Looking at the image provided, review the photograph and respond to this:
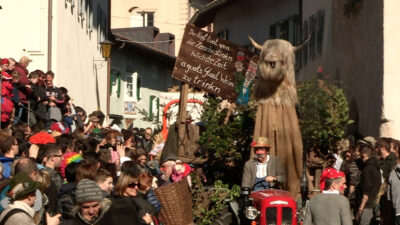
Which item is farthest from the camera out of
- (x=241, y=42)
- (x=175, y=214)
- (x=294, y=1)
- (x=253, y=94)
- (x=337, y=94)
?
(x=241, y=42)

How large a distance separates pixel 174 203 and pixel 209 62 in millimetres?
4320

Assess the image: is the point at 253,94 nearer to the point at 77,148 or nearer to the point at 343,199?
the point at 77,148

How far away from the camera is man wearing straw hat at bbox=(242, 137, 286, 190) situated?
63.0 ft

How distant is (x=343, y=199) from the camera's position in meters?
16.6

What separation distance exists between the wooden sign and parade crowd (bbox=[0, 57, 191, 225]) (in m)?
1.66

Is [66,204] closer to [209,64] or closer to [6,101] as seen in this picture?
[209,64]

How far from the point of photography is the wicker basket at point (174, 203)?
1895 centimetres

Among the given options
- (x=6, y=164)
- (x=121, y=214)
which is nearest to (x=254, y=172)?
(x=6, y=164)

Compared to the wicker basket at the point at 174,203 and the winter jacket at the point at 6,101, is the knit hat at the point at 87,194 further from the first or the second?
the winter jacket at the point at 6,101

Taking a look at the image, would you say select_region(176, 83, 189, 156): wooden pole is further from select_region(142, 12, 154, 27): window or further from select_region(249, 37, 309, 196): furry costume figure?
select_region(142, 12, 154, 27): window

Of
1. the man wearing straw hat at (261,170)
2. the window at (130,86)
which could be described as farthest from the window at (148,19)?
the man wearing straw hat at (261,170)

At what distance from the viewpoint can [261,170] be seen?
757 inches

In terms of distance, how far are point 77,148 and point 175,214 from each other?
6.53 ft

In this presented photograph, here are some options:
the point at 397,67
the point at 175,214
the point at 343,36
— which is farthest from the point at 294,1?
the point at 175,214
